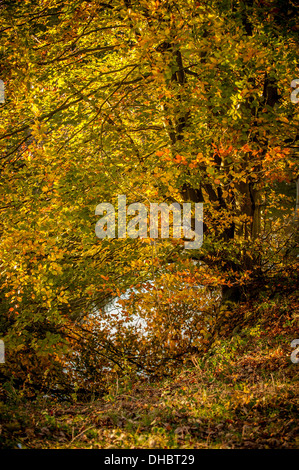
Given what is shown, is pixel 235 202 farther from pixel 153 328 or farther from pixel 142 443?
pixel 142 443

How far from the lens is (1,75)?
6.18m

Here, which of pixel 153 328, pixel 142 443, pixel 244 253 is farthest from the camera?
pixel 153 328

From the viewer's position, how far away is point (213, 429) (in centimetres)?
387

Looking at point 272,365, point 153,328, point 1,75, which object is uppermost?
point 1,75

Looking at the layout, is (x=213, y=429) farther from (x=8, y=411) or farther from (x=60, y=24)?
(x=60, y=24)

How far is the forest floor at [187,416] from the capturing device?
3619mm

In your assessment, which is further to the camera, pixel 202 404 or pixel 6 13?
pixel 6 13

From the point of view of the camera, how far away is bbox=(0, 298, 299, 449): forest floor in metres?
3.62

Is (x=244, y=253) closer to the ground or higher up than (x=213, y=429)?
higher up

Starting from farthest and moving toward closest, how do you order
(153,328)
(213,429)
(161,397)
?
(153,328) → (161,397) → (213,429)

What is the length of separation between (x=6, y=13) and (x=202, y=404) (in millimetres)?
5460

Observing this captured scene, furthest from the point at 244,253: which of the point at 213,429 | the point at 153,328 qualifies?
the point at 213,429

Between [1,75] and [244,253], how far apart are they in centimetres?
515

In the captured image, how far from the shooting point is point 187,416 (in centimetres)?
415
